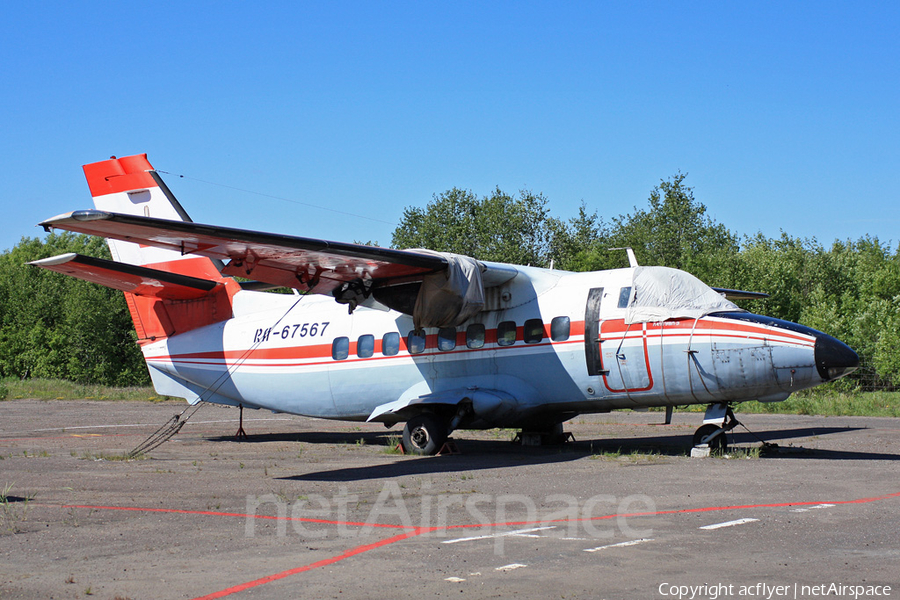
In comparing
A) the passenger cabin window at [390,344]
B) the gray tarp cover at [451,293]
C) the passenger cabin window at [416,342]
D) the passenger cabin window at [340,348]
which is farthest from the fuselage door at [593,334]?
the passenger cabin window at [340,348]

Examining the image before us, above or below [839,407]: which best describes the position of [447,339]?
above

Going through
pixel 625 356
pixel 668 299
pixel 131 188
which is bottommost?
pixel 625 356

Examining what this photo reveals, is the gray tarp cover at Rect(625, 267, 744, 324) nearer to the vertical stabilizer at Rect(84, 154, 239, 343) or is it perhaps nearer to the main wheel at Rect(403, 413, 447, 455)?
the main wheel at Rect(403, 413, 447, 455)

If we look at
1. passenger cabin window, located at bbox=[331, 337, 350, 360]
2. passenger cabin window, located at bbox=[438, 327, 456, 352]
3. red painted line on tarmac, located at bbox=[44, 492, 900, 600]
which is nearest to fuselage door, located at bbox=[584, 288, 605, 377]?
passenger cabin window, located at bbox=[438, 327, 456, 352]

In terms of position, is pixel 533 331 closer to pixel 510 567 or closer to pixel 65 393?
pixel 510 567

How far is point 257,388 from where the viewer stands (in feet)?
59.4

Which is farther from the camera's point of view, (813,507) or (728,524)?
(813,507)

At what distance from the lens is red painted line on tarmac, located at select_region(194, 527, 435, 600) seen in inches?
209

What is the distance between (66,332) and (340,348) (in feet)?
165

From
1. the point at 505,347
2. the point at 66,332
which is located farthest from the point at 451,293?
the point at 66,332

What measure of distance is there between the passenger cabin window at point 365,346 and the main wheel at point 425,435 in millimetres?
1975

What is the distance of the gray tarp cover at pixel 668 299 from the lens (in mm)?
13508

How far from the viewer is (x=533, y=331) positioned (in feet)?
48.1

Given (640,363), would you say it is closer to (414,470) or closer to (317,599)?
(414,470)
